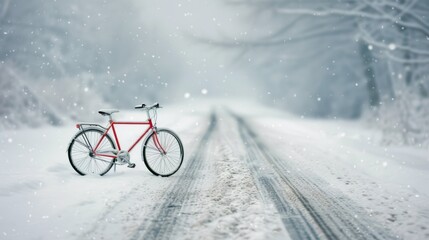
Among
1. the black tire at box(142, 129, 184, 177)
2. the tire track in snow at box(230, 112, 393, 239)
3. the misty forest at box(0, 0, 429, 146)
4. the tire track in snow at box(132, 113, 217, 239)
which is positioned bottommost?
the tire track in snow at box(230, 112, 393, 239)

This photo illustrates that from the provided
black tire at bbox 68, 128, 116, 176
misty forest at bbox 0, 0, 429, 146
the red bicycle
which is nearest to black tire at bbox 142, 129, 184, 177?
the red bicycle

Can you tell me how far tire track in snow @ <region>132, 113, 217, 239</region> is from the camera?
360 centimetres

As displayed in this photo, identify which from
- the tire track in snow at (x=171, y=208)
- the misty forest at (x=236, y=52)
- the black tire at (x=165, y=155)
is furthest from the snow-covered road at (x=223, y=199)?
the misty forest at (x=236, y=52)

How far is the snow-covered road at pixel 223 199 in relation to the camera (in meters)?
3.67

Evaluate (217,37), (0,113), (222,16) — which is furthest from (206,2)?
(0,113)

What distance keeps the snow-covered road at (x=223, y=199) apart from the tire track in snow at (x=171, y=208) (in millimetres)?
12

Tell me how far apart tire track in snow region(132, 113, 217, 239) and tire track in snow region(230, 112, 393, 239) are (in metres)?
1.13

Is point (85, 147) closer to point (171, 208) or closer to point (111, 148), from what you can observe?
point (111, 148)

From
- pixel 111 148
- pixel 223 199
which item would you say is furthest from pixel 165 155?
pixel 223 199

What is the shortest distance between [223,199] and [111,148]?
2347mm

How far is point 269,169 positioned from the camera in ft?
21.5

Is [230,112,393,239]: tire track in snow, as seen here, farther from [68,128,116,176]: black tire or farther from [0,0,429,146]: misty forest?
[0,0,429,146]: misty forest

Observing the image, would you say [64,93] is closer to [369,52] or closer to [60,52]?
[60,52]

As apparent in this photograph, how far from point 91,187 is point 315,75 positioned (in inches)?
826
